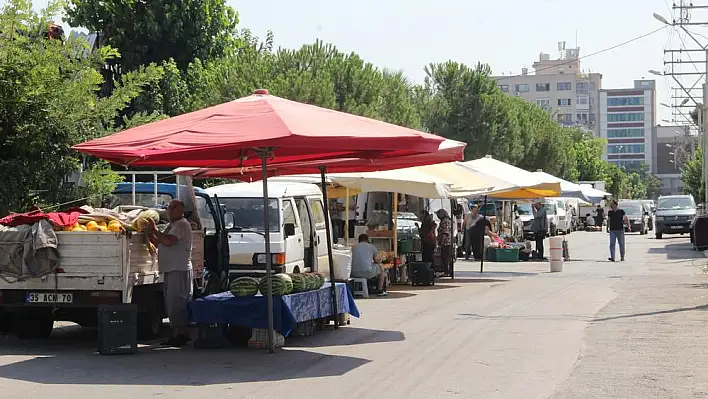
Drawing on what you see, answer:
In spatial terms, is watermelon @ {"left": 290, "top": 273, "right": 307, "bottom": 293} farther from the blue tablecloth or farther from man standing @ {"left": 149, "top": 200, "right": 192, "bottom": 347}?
man standing @ {"left": 149, "top": 200, "right": 192, "bottom": 347}

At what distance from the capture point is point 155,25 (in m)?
44.0

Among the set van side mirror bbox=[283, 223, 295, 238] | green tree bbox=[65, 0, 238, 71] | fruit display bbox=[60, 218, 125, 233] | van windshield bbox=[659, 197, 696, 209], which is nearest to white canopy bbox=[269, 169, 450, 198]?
van side mirror bbox=[283, 223, 295, 238]

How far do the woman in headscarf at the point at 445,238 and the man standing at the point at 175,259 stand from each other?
12859 mm

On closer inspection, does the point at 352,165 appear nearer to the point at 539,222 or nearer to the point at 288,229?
the point at 288,229

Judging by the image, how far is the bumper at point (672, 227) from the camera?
50547 millimetres

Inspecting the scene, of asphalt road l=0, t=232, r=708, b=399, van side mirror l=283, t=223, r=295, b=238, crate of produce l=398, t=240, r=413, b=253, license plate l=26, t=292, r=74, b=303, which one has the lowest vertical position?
asphalt road l=0, t=232, r=708, b=399

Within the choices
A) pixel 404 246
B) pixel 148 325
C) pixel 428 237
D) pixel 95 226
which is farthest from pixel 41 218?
pixel 428 237

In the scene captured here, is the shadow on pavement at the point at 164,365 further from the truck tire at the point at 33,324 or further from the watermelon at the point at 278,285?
the watermelon at the point at 278,285

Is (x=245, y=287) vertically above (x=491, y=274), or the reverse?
(x=245, y=287)

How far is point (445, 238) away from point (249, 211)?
8.08 metres

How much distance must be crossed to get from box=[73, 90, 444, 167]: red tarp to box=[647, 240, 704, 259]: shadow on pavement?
80.5 feet

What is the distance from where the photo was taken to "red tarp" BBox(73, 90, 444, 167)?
39.4ft

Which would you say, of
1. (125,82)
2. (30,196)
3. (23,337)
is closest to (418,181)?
(125,82)

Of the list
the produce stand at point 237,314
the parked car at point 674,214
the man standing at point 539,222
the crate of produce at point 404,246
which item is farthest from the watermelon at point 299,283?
the parked car at point 674,214
